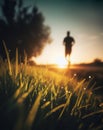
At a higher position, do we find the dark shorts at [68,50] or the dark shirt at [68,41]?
the dark shirt at [68,41]

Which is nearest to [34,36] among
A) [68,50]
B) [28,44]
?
[28,44]

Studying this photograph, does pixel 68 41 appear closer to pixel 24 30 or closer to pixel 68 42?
pixel 68 42

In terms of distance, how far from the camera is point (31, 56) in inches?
1229

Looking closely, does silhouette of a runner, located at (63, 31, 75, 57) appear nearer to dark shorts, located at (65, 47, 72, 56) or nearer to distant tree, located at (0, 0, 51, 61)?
dark shorts, located at (65, 47, 72, 56)

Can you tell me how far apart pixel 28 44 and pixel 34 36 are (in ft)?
6.15

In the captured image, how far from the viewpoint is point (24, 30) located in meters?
30.1

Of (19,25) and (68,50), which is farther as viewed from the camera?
(19,25)

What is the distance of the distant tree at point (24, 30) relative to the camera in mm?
28531

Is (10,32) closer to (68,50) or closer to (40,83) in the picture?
(68,50)

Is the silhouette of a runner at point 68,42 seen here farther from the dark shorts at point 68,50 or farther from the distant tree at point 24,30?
the distant tree at point 24,30

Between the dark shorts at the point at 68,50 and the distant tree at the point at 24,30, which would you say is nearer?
the dark shorts at the point at 68,50

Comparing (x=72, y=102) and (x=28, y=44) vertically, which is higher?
(x=28, y=44)

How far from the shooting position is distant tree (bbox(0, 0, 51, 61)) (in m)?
28.5

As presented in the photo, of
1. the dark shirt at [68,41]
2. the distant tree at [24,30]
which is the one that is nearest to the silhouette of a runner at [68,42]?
the dark shirt at [68,41]
